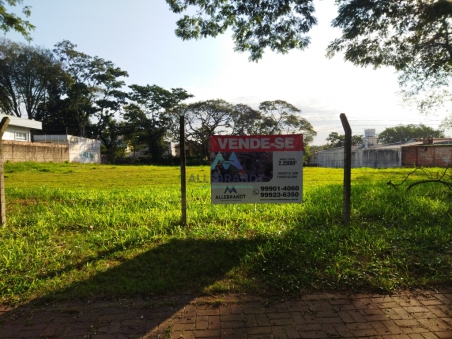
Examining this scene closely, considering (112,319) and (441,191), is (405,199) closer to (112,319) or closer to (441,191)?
(441,191)

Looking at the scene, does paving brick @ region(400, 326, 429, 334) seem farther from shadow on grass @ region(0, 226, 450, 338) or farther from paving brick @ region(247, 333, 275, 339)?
paving brick @ region(247, 333, 275, 339)

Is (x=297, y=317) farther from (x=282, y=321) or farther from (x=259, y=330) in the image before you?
(x=259, y=330)

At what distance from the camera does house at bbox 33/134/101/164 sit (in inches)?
1331

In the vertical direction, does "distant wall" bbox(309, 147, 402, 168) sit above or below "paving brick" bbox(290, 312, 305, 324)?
above

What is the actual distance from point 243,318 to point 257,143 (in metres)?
2.73

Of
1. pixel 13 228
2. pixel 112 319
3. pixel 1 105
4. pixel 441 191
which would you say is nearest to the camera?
pixel 112 319

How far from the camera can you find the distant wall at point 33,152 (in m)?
22.8

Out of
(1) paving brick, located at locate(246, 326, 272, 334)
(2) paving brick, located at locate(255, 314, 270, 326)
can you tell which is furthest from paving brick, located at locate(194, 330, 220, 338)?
(2) paving brick, located at locate(255, 314, 270, 326)

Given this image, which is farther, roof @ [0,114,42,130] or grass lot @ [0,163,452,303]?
roof @ [0,114,42,130]

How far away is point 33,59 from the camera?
38.0 metres

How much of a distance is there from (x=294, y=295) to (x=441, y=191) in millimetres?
5867

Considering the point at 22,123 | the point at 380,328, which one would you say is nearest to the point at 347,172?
the point at 380,328

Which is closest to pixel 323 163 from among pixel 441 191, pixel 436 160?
pixel 436 160

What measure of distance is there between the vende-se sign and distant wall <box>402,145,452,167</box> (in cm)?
2878
